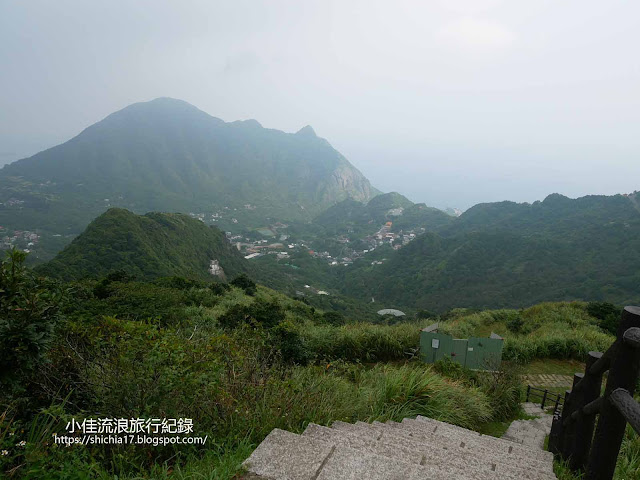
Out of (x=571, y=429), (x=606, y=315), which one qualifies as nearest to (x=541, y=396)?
(x=571, y=429)

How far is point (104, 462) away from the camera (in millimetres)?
2303

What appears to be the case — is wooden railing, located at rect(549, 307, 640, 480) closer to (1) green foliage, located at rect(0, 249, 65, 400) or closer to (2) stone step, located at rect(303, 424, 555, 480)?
(2) stone step, located at rect(303, 424, 555, 480)

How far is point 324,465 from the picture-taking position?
6.40 feet

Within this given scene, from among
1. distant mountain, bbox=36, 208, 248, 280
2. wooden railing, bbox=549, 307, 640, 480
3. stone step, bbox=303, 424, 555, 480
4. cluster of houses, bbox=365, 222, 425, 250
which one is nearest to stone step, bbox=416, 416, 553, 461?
stone step, bbox=303, 424, 555, 480

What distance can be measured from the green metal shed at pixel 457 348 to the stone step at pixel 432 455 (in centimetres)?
636

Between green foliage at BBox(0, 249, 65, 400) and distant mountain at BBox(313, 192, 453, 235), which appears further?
distant mountain at BBox(313, 192, 453, 235)

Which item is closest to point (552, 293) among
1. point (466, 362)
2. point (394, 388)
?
point (466, 362)

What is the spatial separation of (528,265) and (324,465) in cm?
6611

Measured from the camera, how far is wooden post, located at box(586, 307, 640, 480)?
174 centimetres

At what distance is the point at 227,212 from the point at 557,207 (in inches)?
4618

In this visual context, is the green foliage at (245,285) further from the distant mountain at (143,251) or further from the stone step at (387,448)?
the stone step at (387,448)

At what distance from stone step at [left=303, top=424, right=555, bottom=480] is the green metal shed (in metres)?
6.36

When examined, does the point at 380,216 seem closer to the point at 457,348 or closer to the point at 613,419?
the point at 457,348

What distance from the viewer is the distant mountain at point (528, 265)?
48.4 meters
